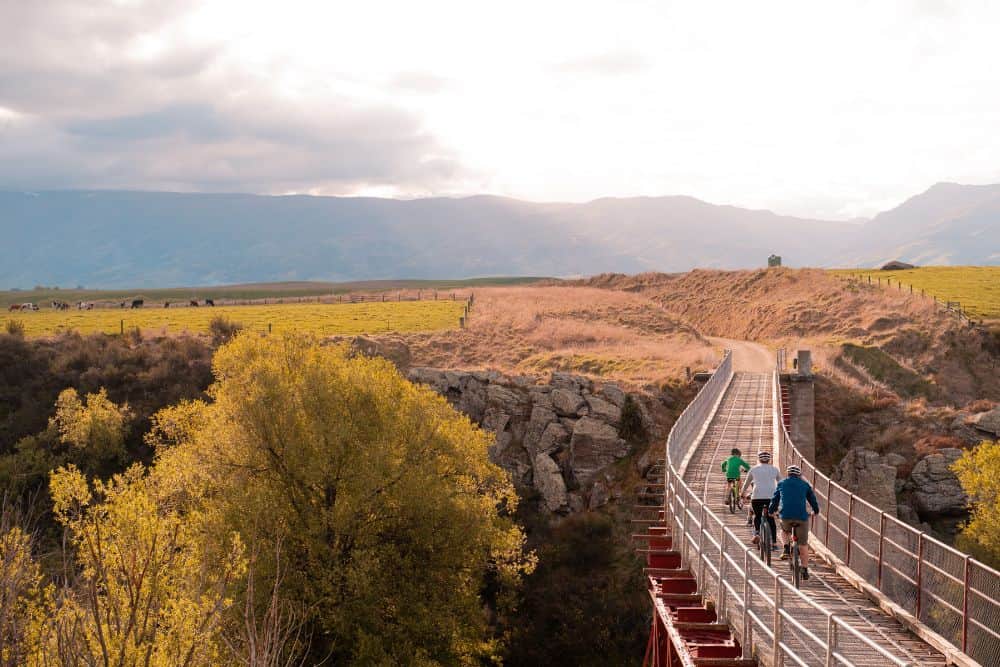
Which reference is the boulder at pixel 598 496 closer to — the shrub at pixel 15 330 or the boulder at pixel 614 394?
the boulder at pixel 614 394

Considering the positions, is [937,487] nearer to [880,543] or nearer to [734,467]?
[734,467]

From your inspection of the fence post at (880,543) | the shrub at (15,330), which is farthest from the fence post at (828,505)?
the shrub at (15,330)

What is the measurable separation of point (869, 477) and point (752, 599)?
29.8 m

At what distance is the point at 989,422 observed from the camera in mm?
42594

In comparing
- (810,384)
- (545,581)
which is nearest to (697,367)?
(810,384)

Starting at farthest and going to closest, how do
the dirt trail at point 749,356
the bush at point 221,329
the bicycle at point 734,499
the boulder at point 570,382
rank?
the bush at point 221,329 → the dirt trail at point 749,356 → the boulder at point 570,382 → the bicycle at point 734,499

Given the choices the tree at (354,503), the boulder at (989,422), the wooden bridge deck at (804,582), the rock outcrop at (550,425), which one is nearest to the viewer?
the wooden bridge deck at (804,582)

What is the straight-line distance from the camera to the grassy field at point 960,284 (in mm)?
69250

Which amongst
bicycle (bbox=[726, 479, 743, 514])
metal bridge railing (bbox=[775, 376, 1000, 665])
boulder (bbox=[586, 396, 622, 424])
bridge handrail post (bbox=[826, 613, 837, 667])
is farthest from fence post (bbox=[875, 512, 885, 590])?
boulder (bbox=[586, 396, 622, 424])

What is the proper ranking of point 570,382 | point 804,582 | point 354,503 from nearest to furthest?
point 804,582 < point 354,503 < point 570,382

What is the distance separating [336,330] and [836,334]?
37733 mm

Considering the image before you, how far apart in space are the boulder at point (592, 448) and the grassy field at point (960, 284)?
38017 millimetres

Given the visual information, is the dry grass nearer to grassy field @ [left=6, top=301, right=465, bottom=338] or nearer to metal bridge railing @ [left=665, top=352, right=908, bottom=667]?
grassy field @ [left=6, top=301, right=465, bottom=338]

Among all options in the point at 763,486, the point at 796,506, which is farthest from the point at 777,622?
the point at 763,486
